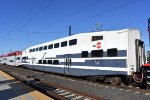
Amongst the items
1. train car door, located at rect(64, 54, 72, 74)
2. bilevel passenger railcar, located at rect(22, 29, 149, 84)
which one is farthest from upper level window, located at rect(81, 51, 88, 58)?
train car door, located at rect(64, 54, 72, 74)

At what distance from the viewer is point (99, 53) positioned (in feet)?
65.7

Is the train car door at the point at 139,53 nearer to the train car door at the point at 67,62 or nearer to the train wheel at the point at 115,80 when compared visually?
the train wheel at the point at 115,80

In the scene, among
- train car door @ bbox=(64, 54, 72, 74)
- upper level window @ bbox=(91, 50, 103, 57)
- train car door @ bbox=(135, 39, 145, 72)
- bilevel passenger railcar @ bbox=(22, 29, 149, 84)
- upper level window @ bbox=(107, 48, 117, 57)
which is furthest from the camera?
train car door @ bbox=(64, 54, 72, 74)

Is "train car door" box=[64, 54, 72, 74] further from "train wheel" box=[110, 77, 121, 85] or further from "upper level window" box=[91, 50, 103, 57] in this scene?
"train wheel" box=[110, 77, 121, 85]

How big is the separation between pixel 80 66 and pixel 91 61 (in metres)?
1.79

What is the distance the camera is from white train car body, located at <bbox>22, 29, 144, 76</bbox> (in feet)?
58.7

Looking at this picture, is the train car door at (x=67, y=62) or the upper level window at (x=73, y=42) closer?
the upper level window at (x=73, y=42)

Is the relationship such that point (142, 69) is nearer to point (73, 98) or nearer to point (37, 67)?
point (73, 98)

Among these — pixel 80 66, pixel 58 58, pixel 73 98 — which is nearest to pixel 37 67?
pixel 58 58

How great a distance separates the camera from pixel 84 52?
21.9 meters

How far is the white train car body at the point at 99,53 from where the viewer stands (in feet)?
58.7

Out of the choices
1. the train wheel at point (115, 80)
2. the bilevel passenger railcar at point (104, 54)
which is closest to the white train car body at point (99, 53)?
the bilevel passenger railcar at point (104, 54)

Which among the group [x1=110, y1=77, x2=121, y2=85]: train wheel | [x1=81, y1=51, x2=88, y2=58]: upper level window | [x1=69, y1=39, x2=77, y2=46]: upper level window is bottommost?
[x1=110, y1=77, x2=121, y2=85]: train wheel

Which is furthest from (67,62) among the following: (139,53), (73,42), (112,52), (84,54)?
(139,53)
